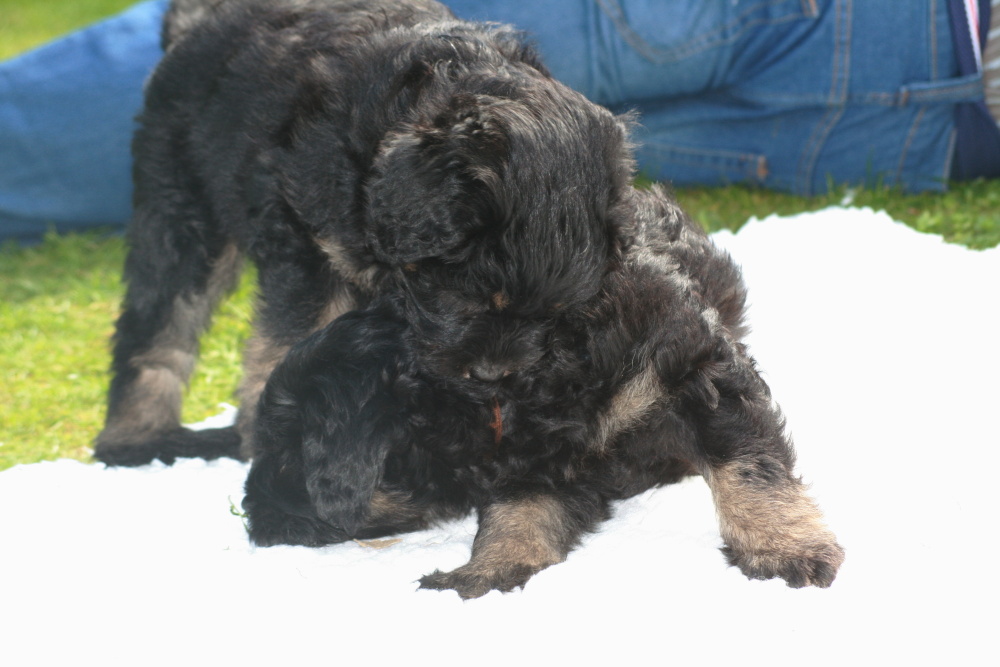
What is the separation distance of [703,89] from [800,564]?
3167mm

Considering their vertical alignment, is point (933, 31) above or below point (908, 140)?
above

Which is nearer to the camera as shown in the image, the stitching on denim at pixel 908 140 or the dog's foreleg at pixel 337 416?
the dog's foreleg at pixel 337 416

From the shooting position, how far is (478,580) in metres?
2.37

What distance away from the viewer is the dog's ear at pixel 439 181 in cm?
231

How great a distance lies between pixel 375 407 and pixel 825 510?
3.92ft

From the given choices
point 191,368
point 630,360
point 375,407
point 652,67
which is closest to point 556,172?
point 630,360

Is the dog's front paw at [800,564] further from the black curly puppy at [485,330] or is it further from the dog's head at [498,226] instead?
the dog's head at [498,226]

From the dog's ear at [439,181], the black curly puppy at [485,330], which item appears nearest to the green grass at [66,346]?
the black curly puppy at [485,330]

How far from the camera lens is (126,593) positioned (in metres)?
2.53

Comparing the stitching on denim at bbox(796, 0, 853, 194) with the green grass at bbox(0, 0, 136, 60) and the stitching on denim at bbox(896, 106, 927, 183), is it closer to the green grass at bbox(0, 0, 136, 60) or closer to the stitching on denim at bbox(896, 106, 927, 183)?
the stitching on denim at bbox(896, 106, 927, 183)

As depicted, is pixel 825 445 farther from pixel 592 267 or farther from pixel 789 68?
pixel 789 68

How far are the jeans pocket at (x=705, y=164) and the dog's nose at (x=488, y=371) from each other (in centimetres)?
294

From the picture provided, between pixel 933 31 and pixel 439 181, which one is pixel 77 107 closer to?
pixel 439 181

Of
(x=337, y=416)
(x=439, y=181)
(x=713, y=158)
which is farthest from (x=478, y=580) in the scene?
(x=713, y=158)
